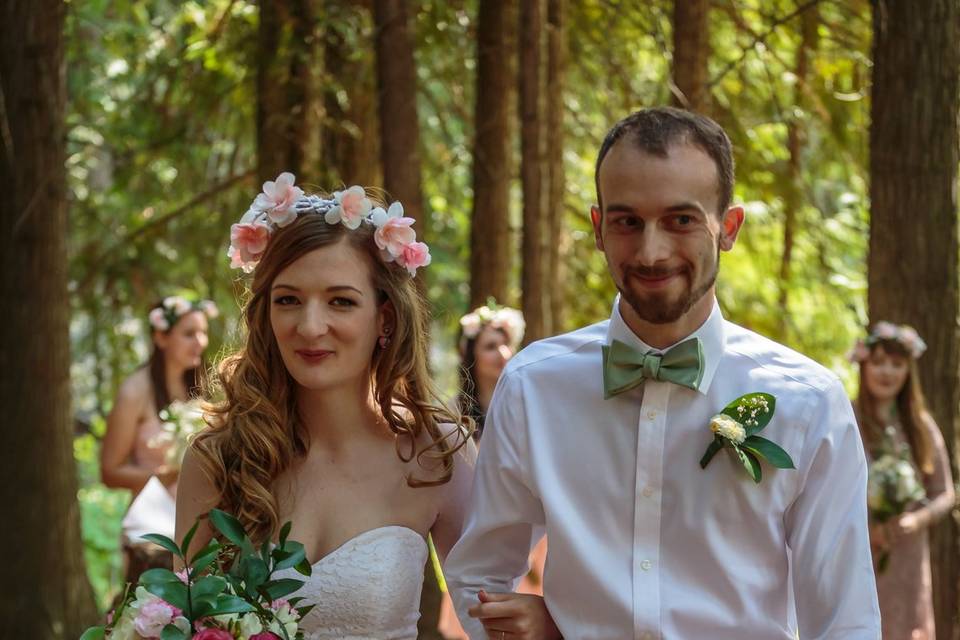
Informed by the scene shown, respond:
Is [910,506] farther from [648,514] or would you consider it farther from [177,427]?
[648,514]

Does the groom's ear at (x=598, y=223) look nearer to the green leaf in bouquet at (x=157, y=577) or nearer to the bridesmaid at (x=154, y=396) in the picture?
the green leaf in bouquet at (x=157, y=577)

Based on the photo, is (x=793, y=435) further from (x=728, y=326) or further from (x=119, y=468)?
(x=119, y=468)

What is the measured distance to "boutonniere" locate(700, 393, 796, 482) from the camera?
353cm

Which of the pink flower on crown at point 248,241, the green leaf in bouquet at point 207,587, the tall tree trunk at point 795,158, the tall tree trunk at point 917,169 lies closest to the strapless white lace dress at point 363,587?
the green leaf in bouquet at point 207,587

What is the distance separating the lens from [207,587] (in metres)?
3.48

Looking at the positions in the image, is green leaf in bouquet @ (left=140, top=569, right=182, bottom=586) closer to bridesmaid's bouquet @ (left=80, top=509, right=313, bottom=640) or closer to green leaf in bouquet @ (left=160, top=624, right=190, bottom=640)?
bridesmaid's bouquet @ (left=80, top=509, right=313, bottom=640)

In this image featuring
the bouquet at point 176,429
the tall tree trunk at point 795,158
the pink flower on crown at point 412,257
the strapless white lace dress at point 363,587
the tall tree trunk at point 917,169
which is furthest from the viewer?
the tall tree trunk at point 795,158

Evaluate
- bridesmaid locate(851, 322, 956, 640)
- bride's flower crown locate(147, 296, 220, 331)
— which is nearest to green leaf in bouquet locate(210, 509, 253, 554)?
bridesmaid locate(851, 322, 956, 640)

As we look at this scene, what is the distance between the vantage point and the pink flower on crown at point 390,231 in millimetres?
4410

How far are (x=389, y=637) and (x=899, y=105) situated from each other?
4.50m

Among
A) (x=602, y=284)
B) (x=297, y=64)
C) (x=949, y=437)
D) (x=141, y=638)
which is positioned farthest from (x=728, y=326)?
(x=602, y=284)

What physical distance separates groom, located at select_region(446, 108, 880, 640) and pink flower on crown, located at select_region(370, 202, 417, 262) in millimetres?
804

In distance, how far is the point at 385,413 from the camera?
4527 mm

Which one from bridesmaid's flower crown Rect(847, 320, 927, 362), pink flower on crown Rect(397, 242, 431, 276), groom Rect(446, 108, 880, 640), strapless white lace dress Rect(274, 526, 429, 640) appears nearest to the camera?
groom Rect(446, 108, 880, 640)
